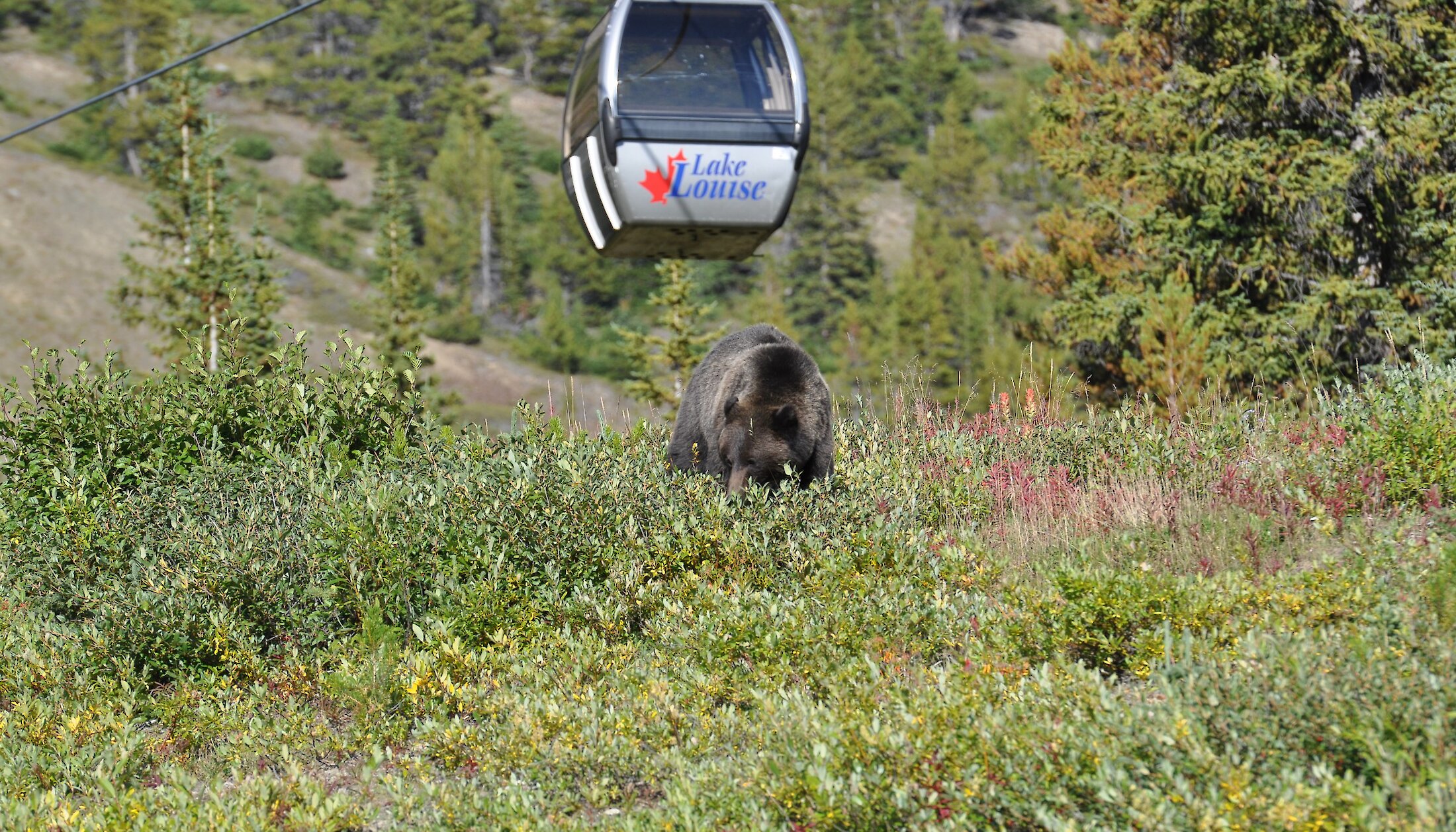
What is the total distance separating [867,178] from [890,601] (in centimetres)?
9806

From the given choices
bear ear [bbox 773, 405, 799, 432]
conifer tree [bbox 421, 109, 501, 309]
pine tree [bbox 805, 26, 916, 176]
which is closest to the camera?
bear ear [bbox 773, 405, 799, 432]

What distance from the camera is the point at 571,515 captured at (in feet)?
26.2

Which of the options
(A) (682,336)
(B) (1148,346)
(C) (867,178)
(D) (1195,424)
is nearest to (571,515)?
(D) (1195,424)

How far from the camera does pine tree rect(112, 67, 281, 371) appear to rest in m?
29.9

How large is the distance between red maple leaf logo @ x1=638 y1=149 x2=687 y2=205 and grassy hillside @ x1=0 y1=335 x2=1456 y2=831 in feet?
6.06

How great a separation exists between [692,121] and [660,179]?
15.8 inches

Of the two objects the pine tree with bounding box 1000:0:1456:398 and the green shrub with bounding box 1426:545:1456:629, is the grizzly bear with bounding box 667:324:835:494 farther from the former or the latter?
the pine tree with bounding box 1000:0:1456:398

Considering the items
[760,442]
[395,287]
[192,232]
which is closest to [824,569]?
[760,442]

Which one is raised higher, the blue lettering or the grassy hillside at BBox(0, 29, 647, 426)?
the blue lettering

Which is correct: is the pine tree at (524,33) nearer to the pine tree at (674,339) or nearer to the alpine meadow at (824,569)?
the pine tree at (674,339)

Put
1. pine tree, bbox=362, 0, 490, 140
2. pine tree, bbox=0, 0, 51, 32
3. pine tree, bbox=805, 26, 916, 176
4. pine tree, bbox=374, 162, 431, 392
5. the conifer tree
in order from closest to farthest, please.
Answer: pine tree, bbox=374, 162, 431, 392, the conifer tree, pine tree, bbox=805, 26, 916, 176, pine tree, bbox=0, 0, 51, 32, pine tree, bbox=362, 0, 490, 140

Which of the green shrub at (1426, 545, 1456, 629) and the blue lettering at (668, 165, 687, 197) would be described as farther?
the blue lettering at (668, 165, 687, 197)

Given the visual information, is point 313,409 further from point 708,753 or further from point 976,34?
point 976,34

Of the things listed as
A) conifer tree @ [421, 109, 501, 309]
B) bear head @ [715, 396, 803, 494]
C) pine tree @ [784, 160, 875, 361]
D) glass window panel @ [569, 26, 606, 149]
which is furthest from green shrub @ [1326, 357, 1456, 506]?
conifer tree @ [421, 109, 501, 309]
